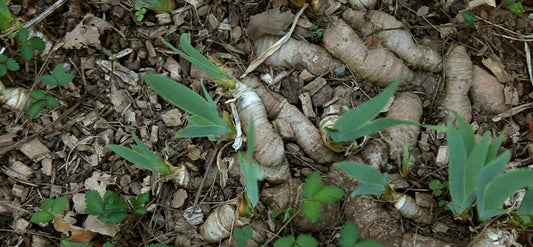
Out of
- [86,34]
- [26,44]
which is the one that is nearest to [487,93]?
[86,34]

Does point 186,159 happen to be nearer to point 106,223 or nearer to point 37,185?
point 106,223

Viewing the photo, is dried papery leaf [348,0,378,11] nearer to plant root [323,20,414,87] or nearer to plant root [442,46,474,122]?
plant root [323,20,414,87]

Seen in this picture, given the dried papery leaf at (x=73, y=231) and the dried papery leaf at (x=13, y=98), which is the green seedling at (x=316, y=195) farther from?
the dried papery leaf at (x=13, y=98)

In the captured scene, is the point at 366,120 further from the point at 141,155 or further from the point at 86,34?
the point at 86,34

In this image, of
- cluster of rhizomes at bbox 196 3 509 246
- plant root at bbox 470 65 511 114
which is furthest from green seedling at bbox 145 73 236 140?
plant root at bbox 470 65 511 114

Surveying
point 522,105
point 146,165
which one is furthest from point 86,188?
point 522,105
